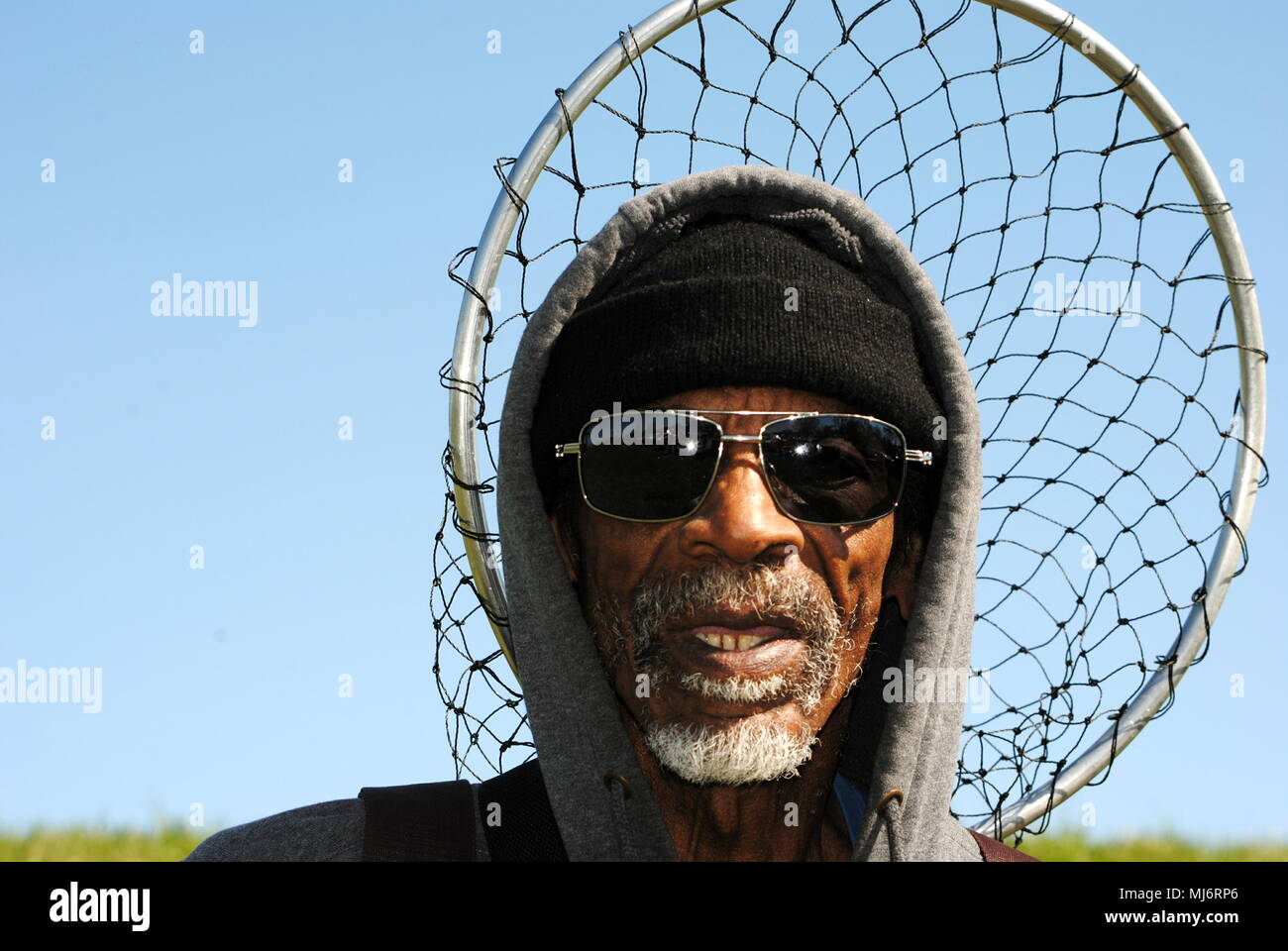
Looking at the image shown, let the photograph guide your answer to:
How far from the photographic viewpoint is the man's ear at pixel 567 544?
330 centimetres

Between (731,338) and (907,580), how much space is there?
726mm

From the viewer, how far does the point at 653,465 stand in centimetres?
302

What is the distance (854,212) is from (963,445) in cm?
59

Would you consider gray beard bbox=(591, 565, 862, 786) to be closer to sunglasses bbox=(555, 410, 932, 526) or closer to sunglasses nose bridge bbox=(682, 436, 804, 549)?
sunglasses nose bridge bbox=(682, 436, 804, 549)

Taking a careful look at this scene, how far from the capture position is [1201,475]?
4.34 metres

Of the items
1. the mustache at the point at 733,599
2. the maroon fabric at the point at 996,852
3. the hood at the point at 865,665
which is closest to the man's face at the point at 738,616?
the mustache at the point at 733,599

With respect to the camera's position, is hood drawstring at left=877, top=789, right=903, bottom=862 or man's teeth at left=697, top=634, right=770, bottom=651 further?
hood drawstring at left=877, top=789, right=903, bottom=862

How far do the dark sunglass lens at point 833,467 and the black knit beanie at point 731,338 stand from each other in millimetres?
84

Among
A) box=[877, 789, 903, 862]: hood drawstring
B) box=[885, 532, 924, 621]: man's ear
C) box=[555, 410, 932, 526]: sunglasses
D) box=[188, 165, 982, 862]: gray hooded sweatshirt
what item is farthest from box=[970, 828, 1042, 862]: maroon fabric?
box=[555, 410, 932, 526]: sunglasses

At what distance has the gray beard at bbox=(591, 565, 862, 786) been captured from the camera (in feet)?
9.56

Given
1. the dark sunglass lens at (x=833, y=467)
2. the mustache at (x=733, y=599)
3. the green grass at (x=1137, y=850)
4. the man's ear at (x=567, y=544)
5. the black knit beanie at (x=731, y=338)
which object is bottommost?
the green grass at (x=1137, y=850)

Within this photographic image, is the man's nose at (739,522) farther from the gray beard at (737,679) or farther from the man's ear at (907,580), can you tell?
the man's ear at (907,580)

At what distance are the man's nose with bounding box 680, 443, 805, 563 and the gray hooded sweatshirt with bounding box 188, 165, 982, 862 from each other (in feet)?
1.36
